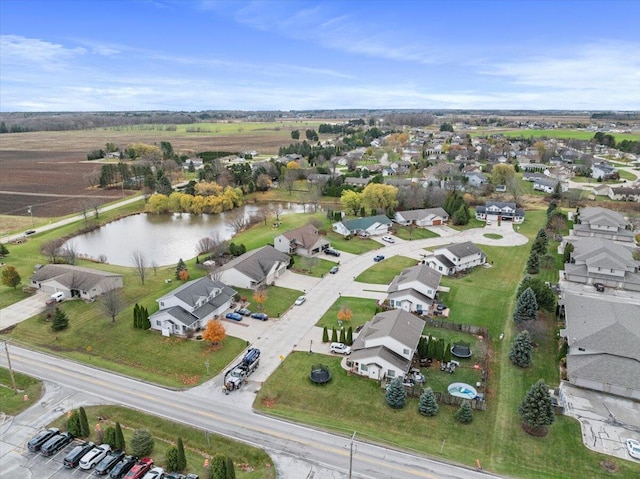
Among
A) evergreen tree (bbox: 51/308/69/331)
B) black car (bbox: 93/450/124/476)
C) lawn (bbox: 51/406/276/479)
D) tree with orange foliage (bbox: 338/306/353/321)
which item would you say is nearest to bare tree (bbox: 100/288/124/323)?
evergreen tree (bbox: 51/308/69/331)

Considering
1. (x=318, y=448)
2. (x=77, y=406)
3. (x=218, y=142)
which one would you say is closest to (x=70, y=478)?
(x=77, y=406)

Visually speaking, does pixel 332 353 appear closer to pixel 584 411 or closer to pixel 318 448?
pixel 318 448

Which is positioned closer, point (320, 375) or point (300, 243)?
point (320, 375)

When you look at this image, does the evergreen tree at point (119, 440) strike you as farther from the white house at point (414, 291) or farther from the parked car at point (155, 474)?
the white house at point (414, 291)

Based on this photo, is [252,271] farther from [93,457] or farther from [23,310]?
[93,457]

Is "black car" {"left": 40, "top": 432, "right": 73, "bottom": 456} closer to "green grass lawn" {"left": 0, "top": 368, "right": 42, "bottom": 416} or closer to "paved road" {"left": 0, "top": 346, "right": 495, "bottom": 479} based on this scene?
"paved road" {"left": 0, "top": 346, "right": 495, "bottom": 479}

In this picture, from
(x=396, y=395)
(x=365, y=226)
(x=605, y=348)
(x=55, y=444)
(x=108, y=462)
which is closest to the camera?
(x=108, y=462)

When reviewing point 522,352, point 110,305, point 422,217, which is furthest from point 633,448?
point 422,217
